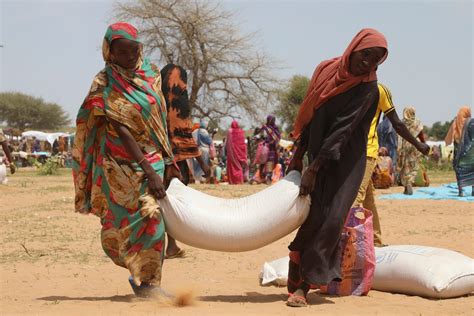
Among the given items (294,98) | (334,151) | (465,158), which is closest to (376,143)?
(334,151)

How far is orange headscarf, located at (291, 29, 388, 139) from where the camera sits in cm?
533

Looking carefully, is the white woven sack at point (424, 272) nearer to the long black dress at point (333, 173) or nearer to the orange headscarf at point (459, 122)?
the long black dress at point (333, 173)

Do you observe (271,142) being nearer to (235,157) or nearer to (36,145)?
(235,157)

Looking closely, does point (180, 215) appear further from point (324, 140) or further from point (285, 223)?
point (324, 140)

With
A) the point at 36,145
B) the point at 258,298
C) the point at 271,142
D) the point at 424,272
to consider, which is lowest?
the point at 258,298

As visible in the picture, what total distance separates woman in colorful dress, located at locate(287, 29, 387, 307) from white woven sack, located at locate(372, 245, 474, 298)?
0.71 meters

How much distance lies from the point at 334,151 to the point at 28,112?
70.0 m

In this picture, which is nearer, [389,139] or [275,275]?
[275,275]

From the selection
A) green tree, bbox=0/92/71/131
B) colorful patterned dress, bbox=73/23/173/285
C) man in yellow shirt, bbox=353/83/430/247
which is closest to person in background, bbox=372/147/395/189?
man in yellow shirt, bbox=353/83/430/247

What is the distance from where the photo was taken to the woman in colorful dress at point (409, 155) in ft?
53.4

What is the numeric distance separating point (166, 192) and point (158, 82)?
853mm

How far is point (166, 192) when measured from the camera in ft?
18.0

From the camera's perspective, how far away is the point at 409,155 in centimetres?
1770

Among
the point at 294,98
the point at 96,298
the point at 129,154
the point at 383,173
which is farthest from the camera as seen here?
the point at 294,98
